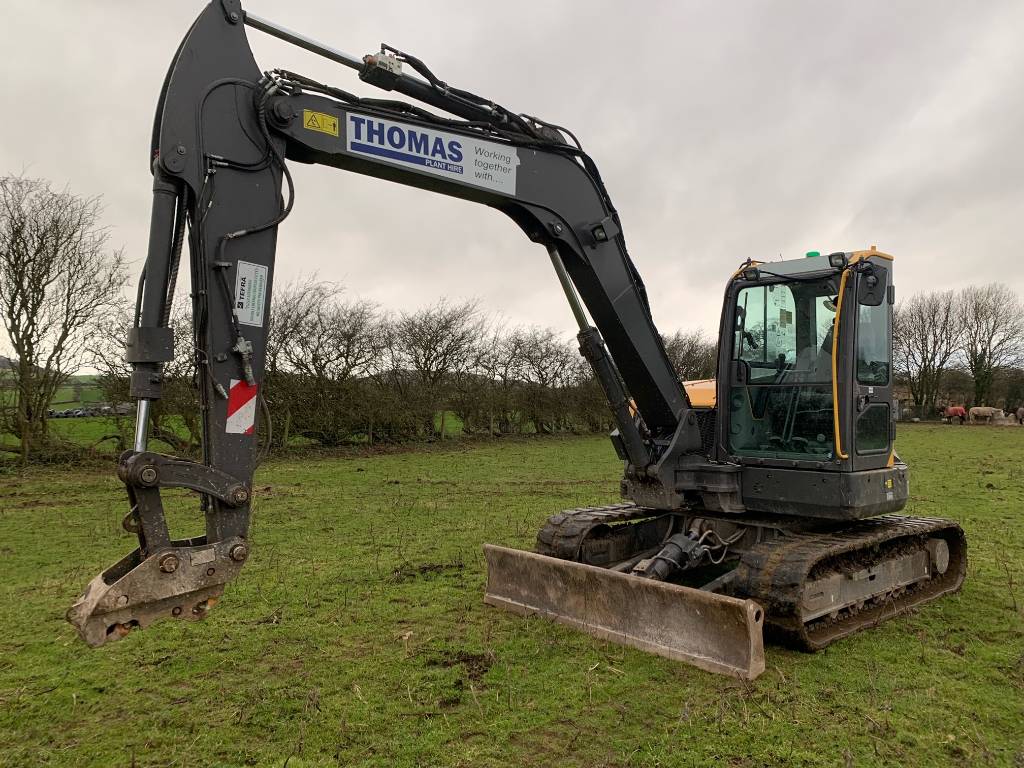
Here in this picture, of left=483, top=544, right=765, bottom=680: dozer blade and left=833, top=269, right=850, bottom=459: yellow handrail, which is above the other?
left=833, top=269, right=850, bottom=459: yellow handrail

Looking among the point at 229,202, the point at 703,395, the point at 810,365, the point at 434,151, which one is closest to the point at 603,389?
the point at 703,395

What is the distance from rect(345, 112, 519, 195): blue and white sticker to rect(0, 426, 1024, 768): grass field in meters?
3.10

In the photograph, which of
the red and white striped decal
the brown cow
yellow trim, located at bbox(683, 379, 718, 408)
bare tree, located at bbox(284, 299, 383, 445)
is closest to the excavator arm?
the red and white striped decal

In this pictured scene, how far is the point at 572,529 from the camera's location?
6.18 m

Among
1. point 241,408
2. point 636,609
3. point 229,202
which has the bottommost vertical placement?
point 636,609

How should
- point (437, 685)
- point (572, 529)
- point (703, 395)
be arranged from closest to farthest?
point (437, 685) < point (572, 529) < point (703, 395)

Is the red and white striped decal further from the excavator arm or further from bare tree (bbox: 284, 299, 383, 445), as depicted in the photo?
bare tree (bbox: 284, 299, 383, 445)

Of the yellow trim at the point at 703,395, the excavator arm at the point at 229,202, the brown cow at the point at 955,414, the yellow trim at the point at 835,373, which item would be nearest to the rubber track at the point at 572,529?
the yellow trim at the point at 703,395

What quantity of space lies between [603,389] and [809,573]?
1925 millimetres

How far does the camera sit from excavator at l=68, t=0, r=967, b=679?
3.78 meters

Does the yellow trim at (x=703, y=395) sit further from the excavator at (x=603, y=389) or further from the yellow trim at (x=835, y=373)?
the yellow trim at (x=835, y=373)

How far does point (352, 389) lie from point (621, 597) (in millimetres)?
15331

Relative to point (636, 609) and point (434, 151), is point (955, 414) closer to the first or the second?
point (636, 609)

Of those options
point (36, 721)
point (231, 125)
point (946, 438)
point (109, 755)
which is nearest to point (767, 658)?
point (109, 755)
